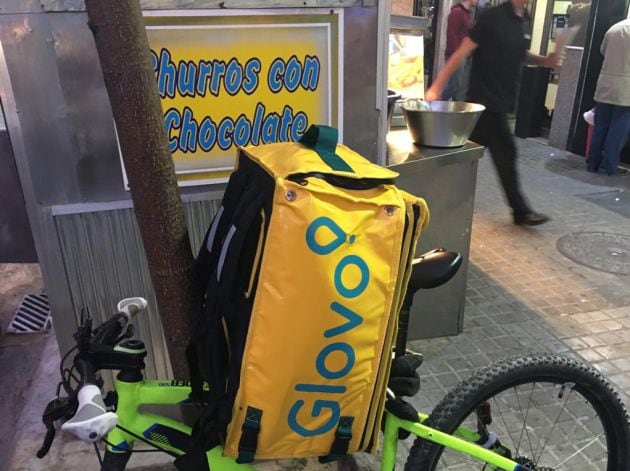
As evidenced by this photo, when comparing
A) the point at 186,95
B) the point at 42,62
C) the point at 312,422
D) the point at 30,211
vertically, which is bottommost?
the point at 312,422

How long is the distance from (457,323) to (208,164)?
199cm

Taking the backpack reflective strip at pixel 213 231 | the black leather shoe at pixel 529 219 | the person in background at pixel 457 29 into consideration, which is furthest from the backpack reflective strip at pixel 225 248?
the person in background at pixel 457 29

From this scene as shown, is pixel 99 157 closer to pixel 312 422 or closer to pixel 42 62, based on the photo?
pixel 42 62

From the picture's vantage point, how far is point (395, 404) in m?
1.75

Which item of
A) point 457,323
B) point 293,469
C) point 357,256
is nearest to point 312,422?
point 357,256

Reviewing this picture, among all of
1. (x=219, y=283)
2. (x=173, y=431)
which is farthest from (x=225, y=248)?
(x=173, y=431)

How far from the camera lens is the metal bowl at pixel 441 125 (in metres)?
3.07

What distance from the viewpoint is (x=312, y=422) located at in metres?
1.61

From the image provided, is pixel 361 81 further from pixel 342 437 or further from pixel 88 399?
pixel 88 399

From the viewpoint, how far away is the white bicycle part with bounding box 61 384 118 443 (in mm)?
1332

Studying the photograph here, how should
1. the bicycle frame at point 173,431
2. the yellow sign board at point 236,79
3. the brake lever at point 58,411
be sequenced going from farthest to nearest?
the yellow sign board at point 236,79
the bicycle frame at point 173,431
the brake lever at point 58,411

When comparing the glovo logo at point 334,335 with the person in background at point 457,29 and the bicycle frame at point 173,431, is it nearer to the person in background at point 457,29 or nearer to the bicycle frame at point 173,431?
the bicycle frame at point 173,431

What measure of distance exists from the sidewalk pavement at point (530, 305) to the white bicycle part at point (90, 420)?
1.22 metres

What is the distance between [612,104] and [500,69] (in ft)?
8.05
